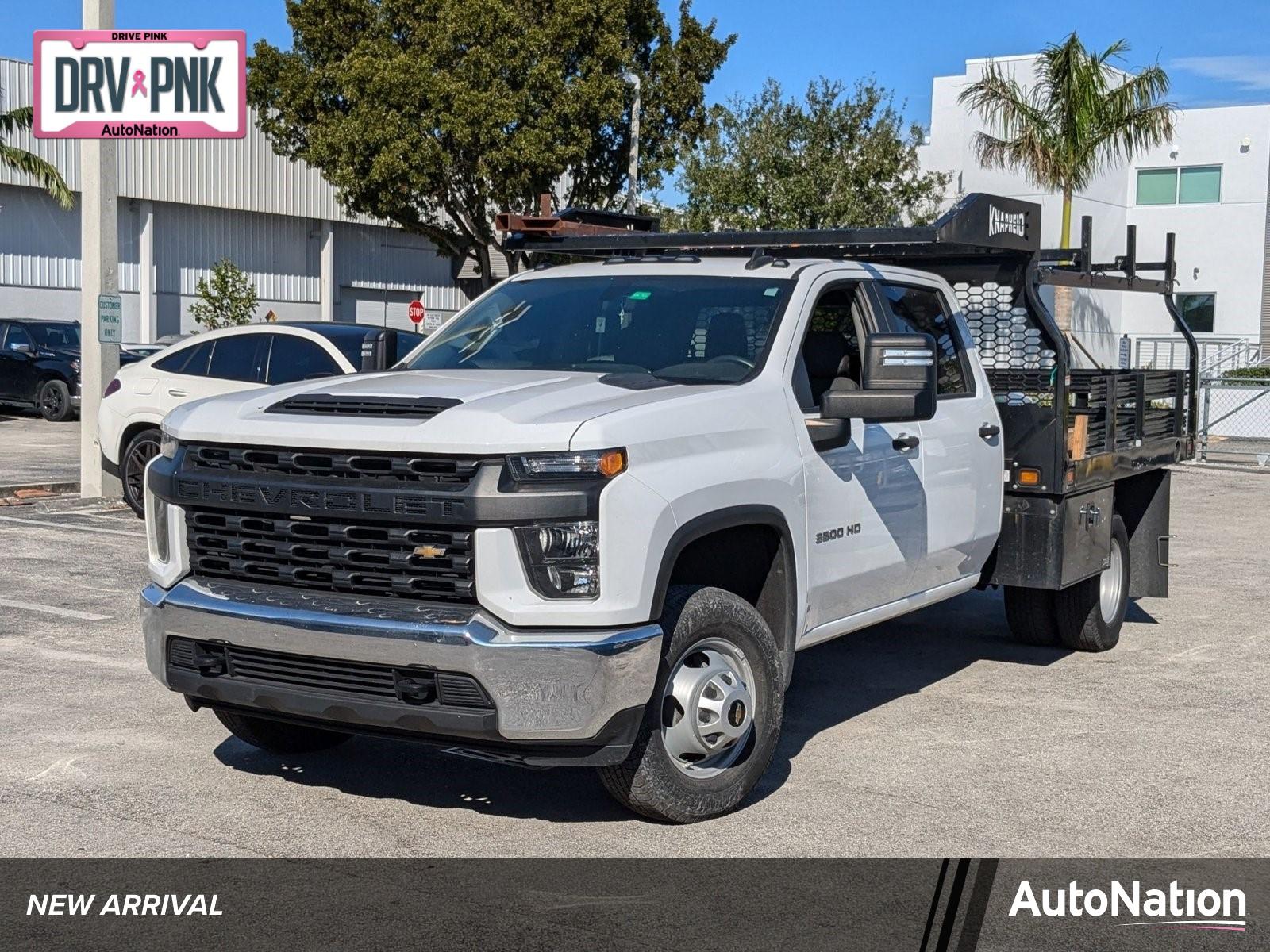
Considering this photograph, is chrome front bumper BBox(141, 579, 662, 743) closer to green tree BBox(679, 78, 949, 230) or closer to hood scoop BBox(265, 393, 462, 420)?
hood scoop BBox(265, 393, 462, 420)

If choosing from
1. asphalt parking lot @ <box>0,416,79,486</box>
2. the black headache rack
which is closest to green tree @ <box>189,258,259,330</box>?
asphalt parking lot @ <box>0,416,79,486</box>

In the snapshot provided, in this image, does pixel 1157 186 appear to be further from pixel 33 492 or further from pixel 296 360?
pixel 296 360

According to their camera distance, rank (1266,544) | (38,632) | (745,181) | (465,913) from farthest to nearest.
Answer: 1. (745,181)
2. (1266,544)
3. (38,632)
4. (465,913)

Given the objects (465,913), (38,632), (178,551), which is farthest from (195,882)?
(38,632)

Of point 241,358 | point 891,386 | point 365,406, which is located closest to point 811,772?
point 891,386

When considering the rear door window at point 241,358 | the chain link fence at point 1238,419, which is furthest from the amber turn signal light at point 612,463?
the chain link fence at point 1238,419

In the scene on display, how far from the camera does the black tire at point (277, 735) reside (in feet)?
20.1

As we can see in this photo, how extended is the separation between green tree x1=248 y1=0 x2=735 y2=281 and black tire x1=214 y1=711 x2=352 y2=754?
23.8 metres

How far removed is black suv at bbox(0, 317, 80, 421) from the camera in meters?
27.3

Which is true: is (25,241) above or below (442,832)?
above

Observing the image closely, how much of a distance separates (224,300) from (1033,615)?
36094 millimetres

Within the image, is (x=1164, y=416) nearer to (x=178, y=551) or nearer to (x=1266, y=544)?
(x=1266, y=544)

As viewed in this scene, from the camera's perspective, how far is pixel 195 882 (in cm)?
481

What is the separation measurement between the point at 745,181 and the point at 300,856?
27336 mm
